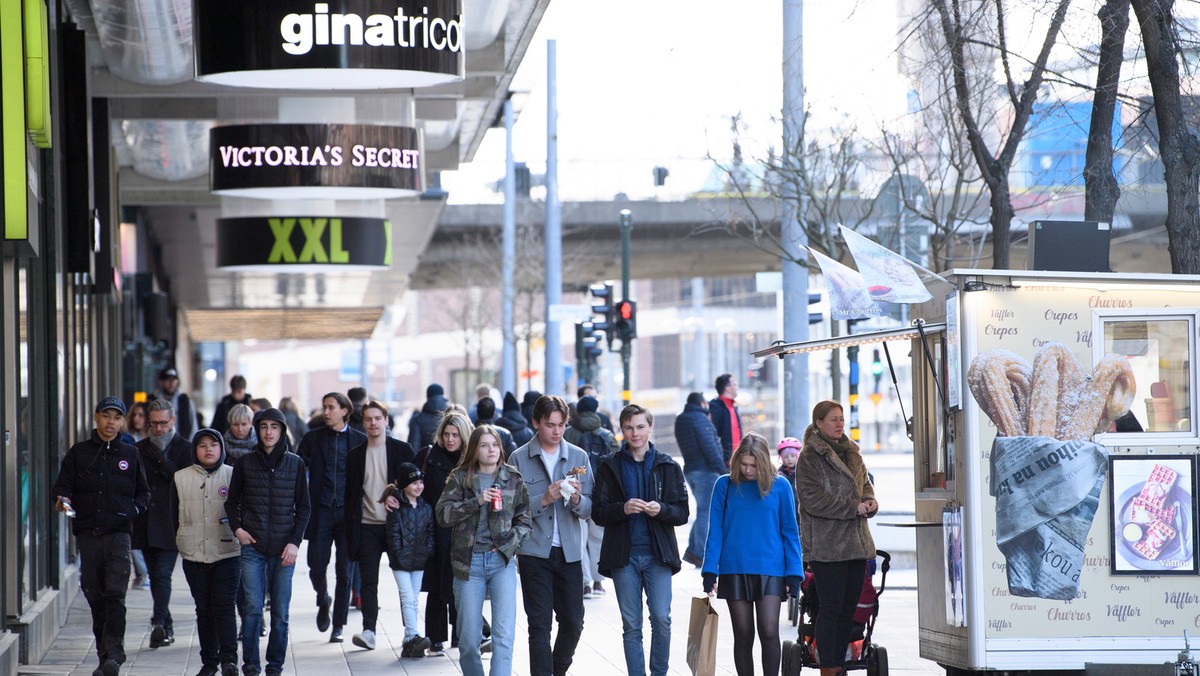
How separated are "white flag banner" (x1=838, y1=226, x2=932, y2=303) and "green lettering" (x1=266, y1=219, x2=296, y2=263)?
975cm

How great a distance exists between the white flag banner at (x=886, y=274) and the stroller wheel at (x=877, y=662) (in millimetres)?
2102

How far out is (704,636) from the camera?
10148 millimetres

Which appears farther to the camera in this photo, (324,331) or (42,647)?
(324,331)

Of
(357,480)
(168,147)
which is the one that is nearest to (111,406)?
(357,480)

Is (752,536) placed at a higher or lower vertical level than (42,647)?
higher

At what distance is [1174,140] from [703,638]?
433 cm

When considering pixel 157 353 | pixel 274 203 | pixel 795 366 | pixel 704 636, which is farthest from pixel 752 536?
pixel 157 353

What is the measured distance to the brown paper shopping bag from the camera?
10.1 meters

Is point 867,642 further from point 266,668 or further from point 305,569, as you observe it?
point 305,569

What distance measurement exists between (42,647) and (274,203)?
25.2 ft

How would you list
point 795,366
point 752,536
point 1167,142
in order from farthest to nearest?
point 795,366 < point 1167,142 < point 752,536

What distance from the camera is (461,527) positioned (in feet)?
33.1

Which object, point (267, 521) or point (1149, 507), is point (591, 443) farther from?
point (1149, 507)

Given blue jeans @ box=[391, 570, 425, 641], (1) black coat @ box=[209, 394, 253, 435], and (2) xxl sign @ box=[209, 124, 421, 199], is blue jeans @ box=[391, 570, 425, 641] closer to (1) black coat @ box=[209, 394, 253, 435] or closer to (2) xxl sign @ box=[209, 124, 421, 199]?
(2) xxl sign @ box=[209, 124, 421, 199]
